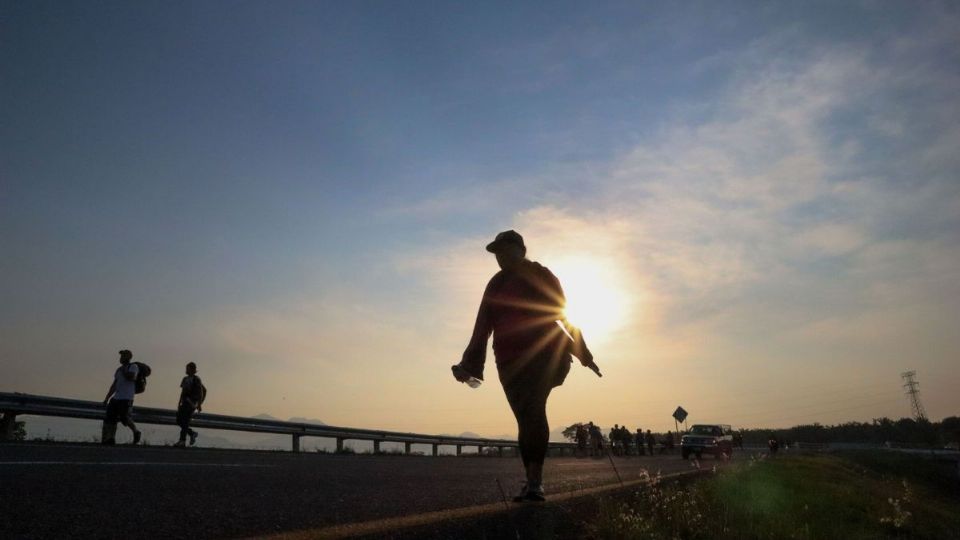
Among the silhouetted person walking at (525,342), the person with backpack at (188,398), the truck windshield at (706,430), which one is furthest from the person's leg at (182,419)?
the truck windshield at (706,430)

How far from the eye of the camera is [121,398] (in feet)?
42.7

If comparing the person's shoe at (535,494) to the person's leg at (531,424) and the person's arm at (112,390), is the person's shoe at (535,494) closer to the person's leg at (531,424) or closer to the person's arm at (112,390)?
the person's leg at (531,424)

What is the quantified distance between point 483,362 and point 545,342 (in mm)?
490

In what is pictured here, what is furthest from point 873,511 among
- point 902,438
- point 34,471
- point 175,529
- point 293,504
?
point 902,438

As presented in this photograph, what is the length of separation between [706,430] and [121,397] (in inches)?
1136

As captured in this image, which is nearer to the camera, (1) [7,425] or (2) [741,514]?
(2) [741,514]

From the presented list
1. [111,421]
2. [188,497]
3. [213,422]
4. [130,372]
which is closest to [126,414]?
[111,421]

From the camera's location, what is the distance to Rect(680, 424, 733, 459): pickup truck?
31.9m

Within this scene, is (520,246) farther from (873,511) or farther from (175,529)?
(873,511)

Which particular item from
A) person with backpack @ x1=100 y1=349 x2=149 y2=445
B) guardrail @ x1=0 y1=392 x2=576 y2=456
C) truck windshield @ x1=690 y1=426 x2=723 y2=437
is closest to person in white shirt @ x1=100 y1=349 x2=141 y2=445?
person with backpack @ x1=100 y1=349 x2=149 y2=445

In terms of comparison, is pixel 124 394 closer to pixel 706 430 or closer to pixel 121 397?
pixel 121 397

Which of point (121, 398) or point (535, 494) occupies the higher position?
point (121, 398)

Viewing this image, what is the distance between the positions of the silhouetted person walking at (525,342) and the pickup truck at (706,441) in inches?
1153

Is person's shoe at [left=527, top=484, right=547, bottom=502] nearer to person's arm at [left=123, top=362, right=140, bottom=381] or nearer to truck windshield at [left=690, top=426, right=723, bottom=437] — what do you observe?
person's arm at [left=123, top=362, right=140, bottom=381]
